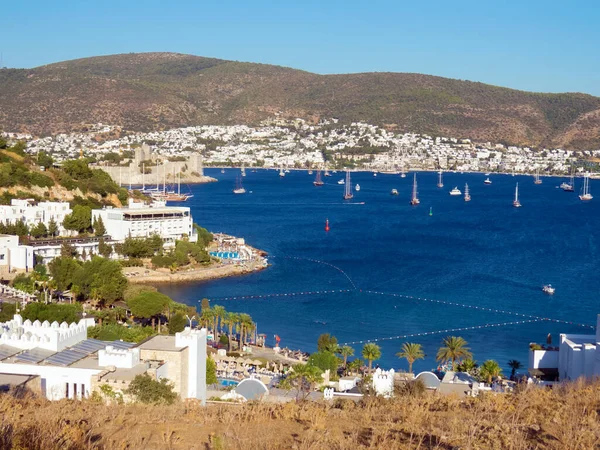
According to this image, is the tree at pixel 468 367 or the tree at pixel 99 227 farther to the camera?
the tree at pixel 99 227

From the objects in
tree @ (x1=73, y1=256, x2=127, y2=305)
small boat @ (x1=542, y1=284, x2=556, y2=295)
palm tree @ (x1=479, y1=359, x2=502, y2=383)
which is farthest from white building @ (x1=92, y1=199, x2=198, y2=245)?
palm tree @ (x1=479, y1=359, x2=502, y2=383)

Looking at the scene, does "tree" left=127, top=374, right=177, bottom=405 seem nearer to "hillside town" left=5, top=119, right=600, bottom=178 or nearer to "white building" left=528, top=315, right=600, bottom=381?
"white building" left=528, top=315, right=600, bottom=381

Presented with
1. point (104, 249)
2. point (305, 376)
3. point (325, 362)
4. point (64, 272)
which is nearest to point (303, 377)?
point (305, 376)

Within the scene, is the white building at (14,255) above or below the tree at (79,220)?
below

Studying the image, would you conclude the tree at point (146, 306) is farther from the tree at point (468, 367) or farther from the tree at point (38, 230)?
the tree at point (38, 230)

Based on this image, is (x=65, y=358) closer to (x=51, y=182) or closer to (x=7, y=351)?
(x=7, y=351)

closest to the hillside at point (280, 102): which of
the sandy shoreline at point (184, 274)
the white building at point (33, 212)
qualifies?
the white building at point (33, 212)

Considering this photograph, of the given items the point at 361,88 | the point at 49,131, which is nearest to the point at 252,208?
the point at 49,131
